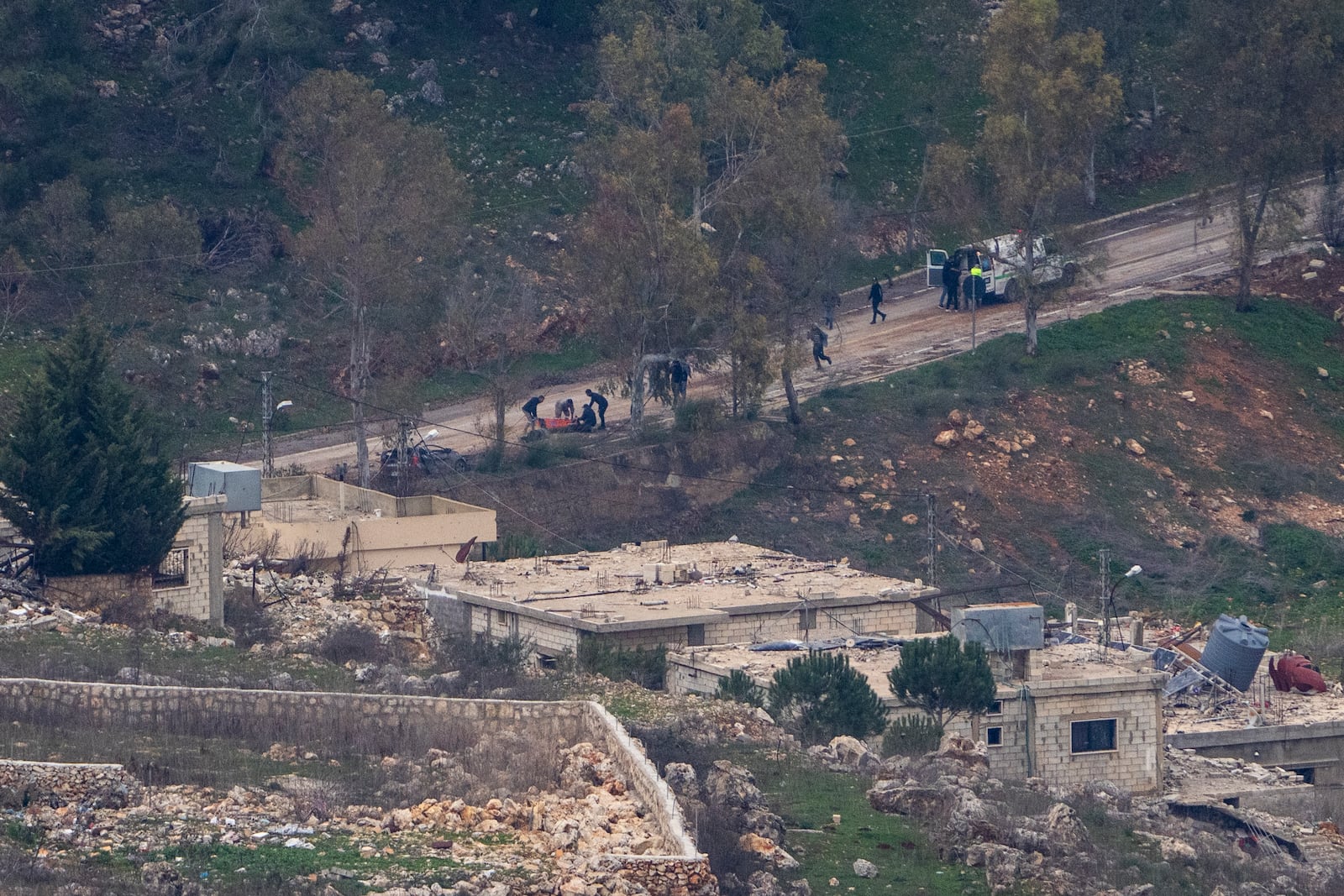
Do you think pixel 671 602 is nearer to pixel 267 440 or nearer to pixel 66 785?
pixel 267 440

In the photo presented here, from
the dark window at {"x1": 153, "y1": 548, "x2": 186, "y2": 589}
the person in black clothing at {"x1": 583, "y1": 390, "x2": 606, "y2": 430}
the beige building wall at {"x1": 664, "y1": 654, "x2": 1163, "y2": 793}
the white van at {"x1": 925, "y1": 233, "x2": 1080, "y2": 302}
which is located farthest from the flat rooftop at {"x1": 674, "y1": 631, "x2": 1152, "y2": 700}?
the white van at {"x1": 925, "y1": 233, "x2": 1080, "y2": 302}

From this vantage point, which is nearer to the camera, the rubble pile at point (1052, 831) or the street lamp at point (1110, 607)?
the rubble pile at point (1052, 831)

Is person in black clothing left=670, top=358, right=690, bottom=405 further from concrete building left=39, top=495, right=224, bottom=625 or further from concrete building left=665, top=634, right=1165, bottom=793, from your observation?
concrete building left=665, top=634, right=1165, bottom=793

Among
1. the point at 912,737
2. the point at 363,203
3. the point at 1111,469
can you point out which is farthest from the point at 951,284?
the point at 912,737

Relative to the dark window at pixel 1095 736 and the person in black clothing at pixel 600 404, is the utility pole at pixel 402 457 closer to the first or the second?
the person in black clothing at pixel 600 404

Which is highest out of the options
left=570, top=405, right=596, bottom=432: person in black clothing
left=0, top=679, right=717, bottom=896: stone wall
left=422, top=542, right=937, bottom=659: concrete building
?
left=570, top=405, right=596, bottom=432: person in black clothing

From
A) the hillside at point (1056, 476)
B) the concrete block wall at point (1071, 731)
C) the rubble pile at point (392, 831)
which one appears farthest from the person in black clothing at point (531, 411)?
the rubble pile at point (392, 831)
